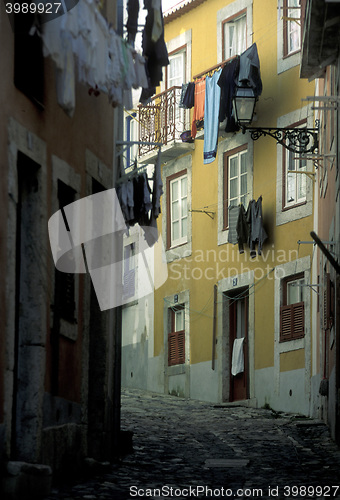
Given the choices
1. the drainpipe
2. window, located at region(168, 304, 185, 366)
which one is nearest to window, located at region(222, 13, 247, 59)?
window, located at region(168, 304, 185, 366)

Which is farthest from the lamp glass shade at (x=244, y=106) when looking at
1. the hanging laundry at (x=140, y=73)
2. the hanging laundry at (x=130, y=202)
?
the hanging laundry at (x=140, y=73)

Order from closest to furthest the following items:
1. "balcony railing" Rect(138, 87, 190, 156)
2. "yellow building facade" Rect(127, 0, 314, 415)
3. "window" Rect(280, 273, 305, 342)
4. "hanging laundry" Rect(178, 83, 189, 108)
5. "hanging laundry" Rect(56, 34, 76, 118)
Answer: "hanging laundry" Rect(56, 34, 76, 118)
"window" Rect(280, 273, 305, 342)
"yellow building facade" Rect(127, 0, 314, 415)
"hanging laundry" Rect(178, 83, 189, 108)
"balcony railing" Rect(138, 87, 190, 156)

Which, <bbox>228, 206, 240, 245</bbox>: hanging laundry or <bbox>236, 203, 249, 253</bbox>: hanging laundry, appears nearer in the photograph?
<bbox>236, 203, 249, 253</bbox>: hanging laundry

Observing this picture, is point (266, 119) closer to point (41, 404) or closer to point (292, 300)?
point (292, 300)

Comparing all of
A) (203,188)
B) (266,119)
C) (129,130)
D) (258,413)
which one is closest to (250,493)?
(258,413)

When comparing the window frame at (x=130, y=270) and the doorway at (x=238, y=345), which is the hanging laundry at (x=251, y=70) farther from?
the window frame at (x=130, y=270)

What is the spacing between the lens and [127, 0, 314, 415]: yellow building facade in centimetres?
2144

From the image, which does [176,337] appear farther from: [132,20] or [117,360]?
[132,20]

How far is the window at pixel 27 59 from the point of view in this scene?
986 centimetres

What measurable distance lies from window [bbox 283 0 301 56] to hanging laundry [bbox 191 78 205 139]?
2329 mm

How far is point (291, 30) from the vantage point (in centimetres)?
2245

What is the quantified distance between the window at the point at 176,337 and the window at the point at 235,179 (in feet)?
9.12

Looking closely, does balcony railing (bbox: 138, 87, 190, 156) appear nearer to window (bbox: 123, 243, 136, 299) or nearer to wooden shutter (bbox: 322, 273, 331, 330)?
window (bbox: 123, 243, 136, 299)

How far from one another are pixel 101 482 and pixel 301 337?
421 inches
